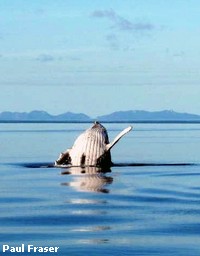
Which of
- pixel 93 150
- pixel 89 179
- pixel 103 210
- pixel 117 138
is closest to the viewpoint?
pixel 103 210

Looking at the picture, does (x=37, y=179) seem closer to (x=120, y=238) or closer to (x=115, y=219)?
(x=115, y=219)

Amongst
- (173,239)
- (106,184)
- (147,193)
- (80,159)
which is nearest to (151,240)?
(173,239)

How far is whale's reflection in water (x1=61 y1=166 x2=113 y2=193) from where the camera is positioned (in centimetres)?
3313

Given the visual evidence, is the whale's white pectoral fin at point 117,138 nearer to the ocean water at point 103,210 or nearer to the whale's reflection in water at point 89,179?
the ocean water at point 103,210

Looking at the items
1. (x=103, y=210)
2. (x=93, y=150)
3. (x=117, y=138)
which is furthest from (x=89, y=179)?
(x=103, y=210)

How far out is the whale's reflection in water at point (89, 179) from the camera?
3313 cm

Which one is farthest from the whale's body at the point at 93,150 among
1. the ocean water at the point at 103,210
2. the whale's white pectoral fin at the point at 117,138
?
the ocean water at the point at 103,210

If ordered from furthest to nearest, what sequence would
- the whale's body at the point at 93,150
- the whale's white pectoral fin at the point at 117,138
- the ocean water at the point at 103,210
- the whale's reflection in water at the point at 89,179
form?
the whale's body at the point at 93,150
the whale's white pectoral fin at the point at 117,138
the whale's reflection in water at the point at 89,179
the ocean water at the point at 103,210

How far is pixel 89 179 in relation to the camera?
36.7 meters

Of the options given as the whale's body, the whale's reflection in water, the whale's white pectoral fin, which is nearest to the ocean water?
the whale's reflection in water

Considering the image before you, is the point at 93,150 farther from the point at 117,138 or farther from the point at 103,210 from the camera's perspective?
the point at 103,210

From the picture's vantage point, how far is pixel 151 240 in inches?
824

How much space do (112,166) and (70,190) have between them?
1318 centimetres

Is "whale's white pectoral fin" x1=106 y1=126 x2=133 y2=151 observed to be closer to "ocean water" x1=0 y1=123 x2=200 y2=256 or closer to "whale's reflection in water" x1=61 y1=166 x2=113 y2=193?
"ocean water" x1=0 y1=123 x2=200 y2=256
